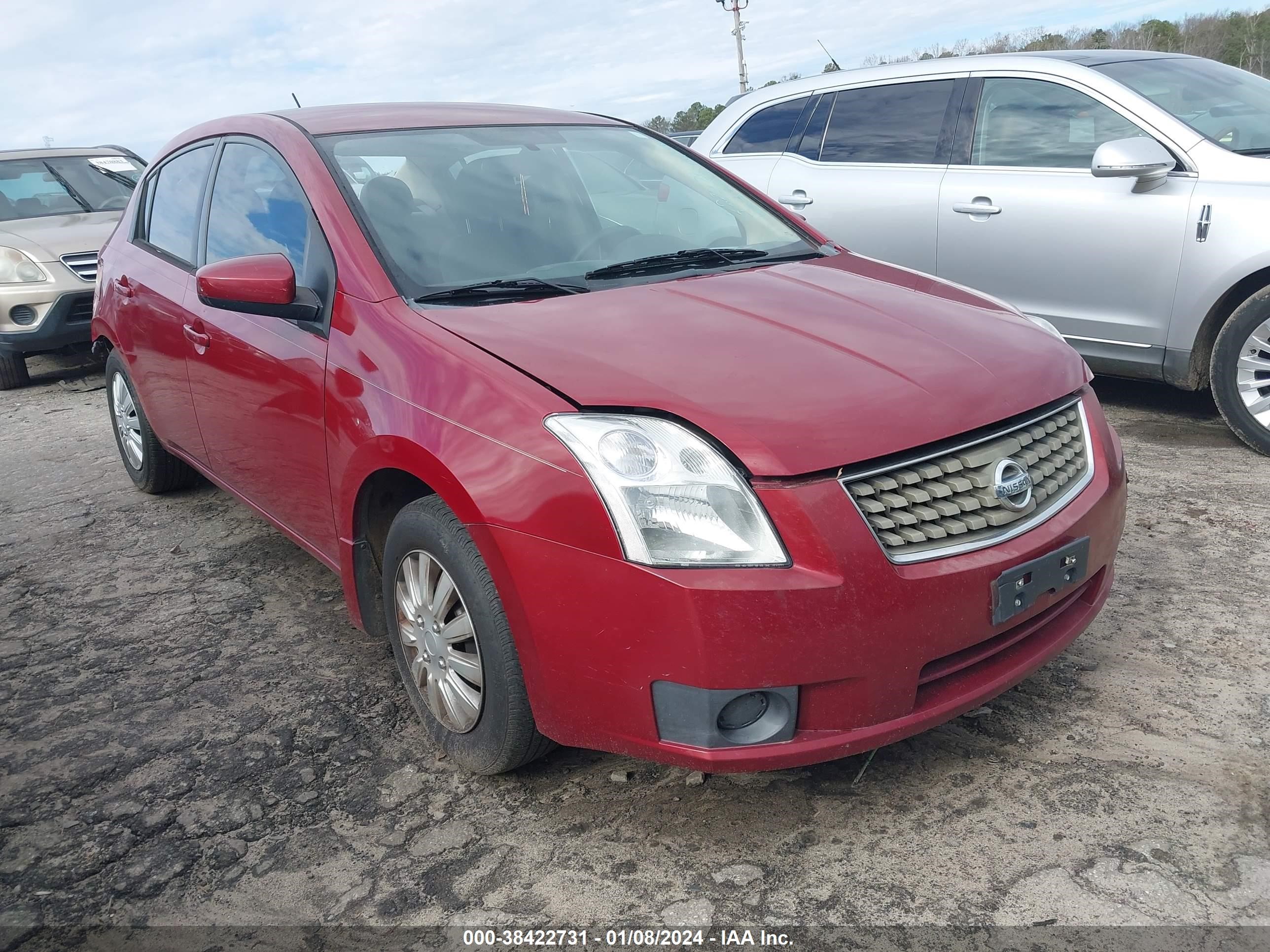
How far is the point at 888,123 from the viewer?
5.66 meters

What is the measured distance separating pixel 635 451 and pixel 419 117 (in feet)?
6.10

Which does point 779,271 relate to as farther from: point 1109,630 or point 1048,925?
point 1048,925

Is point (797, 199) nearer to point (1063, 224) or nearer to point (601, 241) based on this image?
point (1063, 224)

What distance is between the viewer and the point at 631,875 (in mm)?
2203

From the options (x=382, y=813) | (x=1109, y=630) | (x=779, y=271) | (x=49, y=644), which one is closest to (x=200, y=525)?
(x=49, y=644)

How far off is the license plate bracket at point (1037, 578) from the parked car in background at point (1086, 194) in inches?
104

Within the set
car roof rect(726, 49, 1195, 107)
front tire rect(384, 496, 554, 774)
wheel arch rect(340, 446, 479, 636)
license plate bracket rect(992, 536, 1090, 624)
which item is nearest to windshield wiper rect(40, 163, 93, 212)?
car roof rect(726, 49, 1195, 107)

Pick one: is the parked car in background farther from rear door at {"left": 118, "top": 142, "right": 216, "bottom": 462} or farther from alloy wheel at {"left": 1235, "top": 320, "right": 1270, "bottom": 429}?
rear door at {"left": 118, "top": 142, "right": 216, "bottom": 462}

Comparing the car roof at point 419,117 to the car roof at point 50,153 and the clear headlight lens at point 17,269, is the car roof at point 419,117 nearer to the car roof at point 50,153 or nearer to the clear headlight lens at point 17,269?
the clear headlight lens at point 17,269

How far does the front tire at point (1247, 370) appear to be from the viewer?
172 inches

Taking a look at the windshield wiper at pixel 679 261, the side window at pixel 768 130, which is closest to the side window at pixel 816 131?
the side window at pixel 768 130

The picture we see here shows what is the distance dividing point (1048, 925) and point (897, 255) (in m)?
4.07

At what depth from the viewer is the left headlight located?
6.61 feet

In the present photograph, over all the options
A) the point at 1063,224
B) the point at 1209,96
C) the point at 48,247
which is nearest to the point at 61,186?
the point at 48,247
